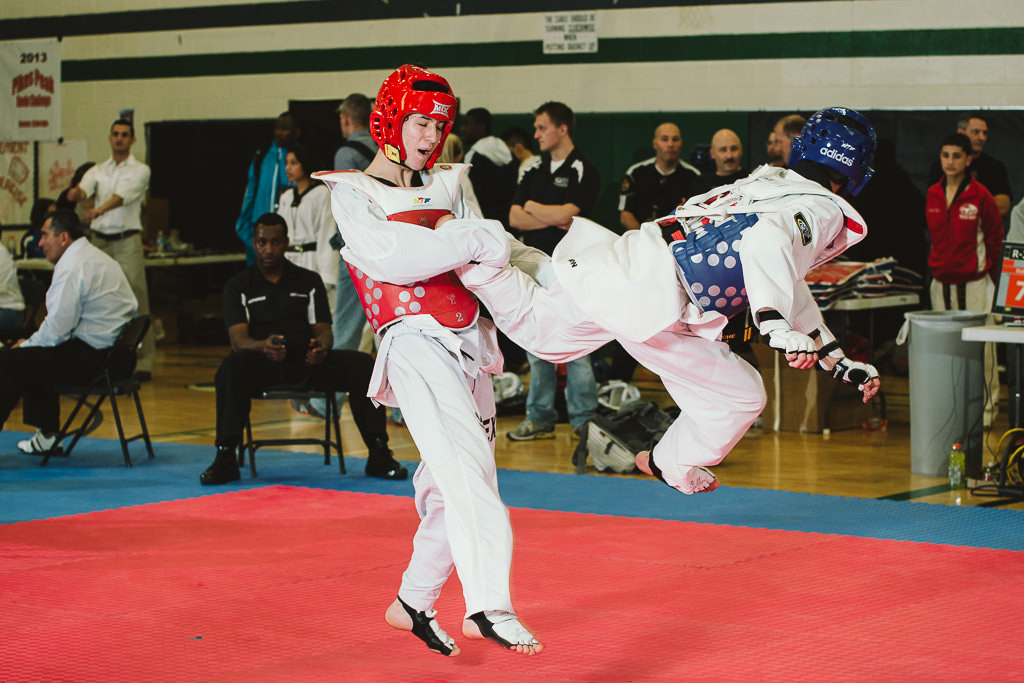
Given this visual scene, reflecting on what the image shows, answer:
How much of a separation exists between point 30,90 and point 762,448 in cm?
→ 834

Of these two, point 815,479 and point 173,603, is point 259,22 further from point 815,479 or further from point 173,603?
point 173,603

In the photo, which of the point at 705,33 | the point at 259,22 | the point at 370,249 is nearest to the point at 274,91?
the point at 259,22

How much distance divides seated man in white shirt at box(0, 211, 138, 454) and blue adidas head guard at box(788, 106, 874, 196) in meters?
4.59

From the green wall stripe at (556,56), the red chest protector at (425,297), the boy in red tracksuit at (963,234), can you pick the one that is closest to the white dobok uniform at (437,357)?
the red chest protector at (425,297)

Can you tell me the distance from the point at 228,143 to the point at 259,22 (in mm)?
1332

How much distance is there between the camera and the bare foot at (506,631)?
3.23 m

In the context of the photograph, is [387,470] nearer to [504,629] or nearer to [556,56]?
[504,629]

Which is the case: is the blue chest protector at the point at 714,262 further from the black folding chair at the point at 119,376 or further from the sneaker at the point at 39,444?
the sneaker at the point at 39,444

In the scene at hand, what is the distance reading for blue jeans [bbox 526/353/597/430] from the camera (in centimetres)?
753

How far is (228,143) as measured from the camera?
13688 millimetres

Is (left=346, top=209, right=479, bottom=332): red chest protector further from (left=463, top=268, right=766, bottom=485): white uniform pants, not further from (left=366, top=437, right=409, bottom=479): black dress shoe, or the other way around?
(left=366, top=437, right=409, bottom=479): black dress shoe

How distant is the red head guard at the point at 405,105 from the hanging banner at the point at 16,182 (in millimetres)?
11427

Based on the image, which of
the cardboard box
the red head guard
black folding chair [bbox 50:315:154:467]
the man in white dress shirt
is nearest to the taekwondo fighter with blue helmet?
the red head guard

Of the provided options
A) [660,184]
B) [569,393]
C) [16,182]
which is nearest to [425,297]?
[569,393]
